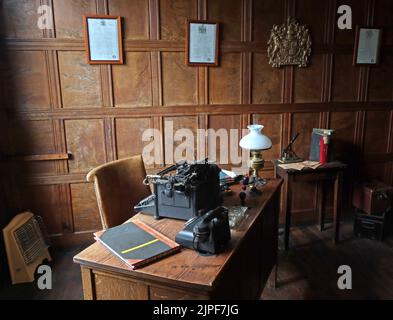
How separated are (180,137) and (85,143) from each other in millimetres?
836

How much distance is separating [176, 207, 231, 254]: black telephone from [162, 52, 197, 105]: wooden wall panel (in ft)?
5.76

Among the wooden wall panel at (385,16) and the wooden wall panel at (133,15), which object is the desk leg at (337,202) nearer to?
the wooden wall panel at (385,16)

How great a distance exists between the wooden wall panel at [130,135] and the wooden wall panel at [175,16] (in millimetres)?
757

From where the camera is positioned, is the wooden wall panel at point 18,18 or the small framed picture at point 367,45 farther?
the small framed picture at point 367,45

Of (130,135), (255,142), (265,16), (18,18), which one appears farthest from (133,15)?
(255,142)

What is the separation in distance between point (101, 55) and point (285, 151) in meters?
1.80

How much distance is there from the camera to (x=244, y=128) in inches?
122

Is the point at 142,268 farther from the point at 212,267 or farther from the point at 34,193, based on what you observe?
the point at 34,193

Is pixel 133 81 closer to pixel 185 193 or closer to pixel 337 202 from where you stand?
pixel 185 193

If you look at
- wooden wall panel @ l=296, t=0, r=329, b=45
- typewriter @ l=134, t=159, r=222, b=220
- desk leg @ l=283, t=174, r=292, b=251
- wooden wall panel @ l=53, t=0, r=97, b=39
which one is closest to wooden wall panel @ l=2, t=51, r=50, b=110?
wooden wall panel @ l=53, t=0, r=97, b=39

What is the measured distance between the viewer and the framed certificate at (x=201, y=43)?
9.27 ft

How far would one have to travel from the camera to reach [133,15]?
2.74 metres

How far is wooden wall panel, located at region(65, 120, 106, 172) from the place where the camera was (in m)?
2.86

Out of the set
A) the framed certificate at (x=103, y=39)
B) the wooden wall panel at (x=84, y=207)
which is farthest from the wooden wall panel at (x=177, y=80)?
the wooden wall panel at (x=84, y=207)
